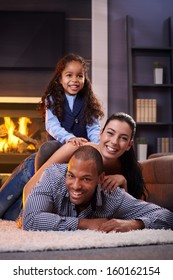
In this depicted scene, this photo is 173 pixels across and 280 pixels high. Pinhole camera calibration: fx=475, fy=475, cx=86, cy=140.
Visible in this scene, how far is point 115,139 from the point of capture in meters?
1.47

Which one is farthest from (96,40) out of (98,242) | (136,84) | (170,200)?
(98,242)

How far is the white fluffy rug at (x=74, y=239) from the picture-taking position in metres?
1.01

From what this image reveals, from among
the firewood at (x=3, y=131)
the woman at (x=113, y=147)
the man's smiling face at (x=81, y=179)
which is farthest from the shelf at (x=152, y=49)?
the man's smiling face at (x=81, y=179)

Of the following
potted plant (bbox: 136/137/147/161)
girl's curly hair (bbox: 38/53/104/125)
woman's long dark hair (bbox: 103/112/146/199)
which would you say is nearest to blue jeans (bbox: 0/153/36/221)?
girl's curly hair (bbox: 38/53/104/125)

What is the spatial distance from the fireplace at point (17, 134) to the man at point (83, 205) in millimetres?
2374

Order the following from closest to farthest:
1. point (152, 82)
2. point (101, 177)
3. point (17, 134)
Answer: point (101, 177)
point (17, 134)
point (152, 82)

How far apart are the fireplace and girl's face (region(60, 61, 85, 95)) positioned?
1852 millimetres

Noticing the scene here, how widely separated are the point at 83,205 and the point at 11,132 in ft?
8.21

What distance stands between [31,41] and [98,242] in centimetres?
315

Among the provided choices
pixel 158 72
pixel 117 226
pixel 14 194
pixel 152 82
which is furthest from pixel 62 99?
pixel 152 82

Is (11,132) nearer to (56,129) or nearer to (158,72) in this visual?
(158,72)

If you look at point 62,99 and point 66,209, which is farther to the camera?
point 62,99

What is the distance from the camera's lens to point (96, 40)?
162 inches
